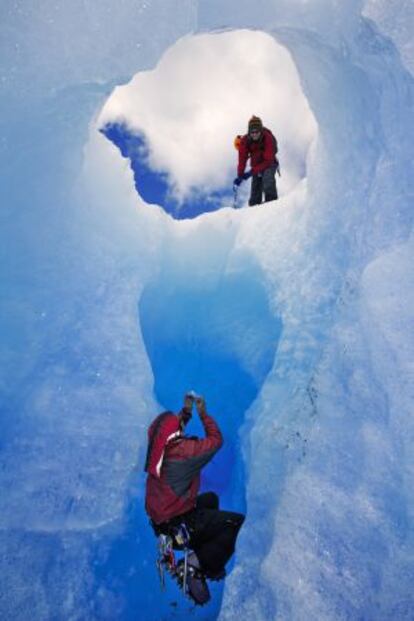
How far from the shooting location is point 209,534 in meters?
3.49

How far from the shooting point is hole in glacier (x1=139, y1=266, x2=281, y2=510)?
528cm

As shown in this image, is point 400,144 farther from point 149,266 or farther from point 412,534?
point 412,534

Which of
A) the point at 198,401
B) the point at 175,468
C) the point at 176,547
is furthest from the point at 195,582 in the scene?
the point at 198,401

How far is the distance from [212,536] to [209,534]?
0.09ft

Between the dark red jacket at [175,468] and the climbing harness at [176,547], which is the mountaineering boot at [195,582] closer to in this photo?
the climbing harness at [176,547]

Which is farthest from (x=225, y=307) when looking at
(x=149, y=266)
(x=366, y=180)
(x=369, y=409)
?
(x=369, y=409)

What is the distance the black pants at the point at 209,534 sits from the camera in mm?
3438

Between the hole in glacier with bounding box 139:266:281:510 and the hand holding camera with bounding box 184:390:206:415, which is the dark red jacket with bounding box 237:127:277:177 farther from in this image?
the hand holding camera with bounding box 184:390:206:415

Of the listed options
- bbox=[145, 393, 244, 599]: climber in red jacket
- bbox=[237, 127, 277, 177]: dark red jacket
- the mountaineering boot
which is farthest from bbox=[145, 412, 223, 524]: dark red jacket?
bbox=[237, 127, 277, 177]: dark red jacket

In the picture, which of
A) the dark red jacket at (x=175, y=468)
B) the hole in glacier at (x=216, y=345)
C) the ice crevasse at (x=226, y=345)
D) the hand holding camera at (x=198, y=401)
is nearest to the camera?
the dark red jacket at (x=175, y=468)

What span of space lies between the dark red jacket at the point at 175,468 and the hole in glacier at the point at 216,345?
1510mm

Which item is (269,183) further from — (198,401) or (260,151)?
(198,401)

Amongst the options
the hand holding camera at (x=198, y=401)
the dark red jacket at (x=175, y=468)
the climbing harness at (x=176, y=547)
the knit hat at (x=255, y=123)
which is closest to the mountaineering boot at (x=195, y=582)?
the climbing harness at (x=176, y=547)

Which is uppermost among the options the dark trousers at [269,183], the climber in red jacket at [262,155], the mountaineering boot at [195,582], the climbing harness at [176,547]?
the climber in red jacket at [262,155]
